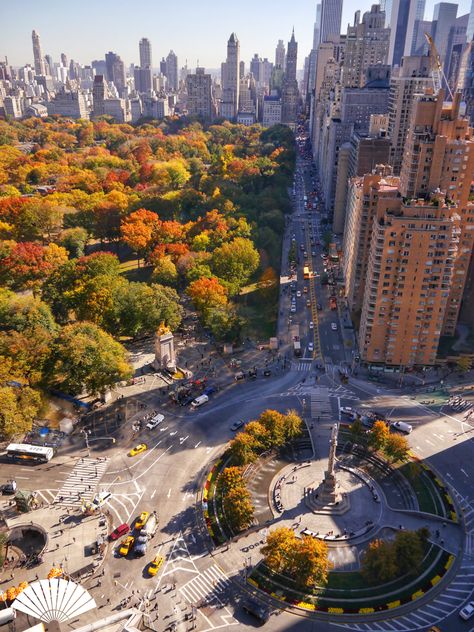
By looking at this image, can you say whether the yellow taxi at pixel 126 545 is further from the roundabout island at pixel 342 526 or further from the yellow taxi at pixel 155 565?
the roundabout island at pixel 342 526

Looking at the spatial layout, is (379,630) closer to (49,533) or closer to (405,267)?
(49,533)

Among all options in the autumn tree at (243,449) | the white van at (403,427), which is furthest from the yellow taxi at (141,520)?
the white van at (403,427)

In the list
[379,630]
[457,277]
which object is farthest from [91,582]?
[457,277]

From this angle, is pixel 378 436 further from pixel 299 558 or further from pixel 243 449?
pixel 299 558

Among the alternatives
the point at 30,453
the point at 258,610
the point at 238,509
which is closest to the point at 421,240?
the point at 238,509

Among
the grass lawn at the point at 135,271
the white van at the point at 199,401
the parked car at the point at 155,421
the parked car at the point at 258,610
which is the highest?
the grass lawn at the point at 135,271

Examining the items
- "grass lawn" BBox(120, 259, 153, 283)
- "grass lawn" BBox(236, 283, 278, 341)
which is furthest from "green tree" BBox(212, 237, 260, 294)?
"grass lawn" BBox(120, 259, 153, 283)
